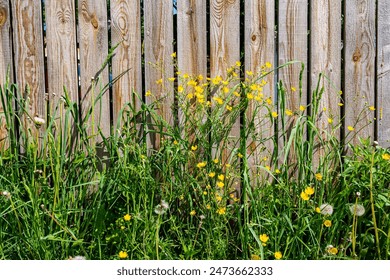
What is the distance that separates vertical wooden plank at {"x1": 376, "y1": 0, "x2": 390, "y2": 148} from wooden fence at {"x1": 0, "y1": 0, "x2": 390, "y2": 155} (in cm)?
4

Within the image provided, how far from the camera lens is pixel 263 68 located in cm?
277

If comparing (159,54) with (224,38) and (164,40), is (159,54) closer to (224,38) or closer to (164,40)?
(164,40)

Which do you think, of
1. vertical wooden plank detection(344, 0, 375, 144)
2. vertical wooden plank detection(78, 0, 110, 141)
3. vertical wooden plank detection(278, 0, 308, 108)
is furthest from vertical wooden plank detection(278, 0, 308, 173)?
vertical wooden plank detection(78, 0, 110, 141)

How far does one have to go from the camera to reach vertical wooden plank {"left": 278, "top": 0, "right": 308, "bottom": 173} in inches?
110

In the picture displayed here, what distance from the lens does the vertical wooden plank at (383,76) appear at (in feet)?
9.37

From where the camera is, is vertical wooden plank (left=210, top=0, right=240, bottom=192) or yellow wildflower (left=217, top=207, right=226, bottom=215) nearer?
yellow wildflower (left=217, top=207, right=226, bottom=215)

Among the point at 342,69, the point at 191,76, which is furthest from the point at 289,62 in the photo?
the point at 191,76

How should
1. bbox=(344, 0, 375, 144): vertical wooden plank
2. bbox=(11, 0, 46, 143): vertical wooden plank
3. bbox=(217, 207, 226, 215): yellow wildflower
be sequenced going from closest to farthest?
bbox=(217, 207, 226, 215): yellow wildflower
bbox=(11, 0, 46, 143): vertical wooden plank
bbox=(344, 0, 375, 144): vertical wooden plank

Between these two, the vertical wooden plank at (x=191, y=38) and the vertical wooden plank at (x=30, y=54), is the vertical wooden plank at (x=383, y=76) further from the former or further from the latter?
the vertical wooden plank at (x=30, y=54)

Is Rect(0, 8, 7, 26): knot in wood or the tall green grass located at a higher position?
Rect(0, 8, 7, 26): knot in wood

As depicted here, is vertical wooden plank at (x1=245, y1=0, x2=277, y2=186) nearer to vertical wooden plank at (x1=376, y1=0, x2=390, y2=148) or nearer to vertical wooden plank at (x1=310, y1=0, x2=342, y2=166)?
vertical wooden plank at (x1=310, y1=0, x2=342, y2=166)

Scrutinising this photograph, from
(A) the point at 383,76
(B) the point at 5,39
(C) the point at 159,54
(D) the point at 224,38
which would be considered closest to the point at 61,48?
(B) the point at 5,39

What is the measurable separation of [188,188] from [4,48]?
139 cm

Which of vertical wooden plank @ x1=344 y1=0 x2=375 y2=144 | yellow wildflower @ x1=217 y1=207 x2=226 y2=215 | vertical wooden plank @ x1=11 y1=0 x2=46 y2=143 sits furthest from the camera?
vertical wooden plank @ x1=344 y1=0 x2=375 y2=144
